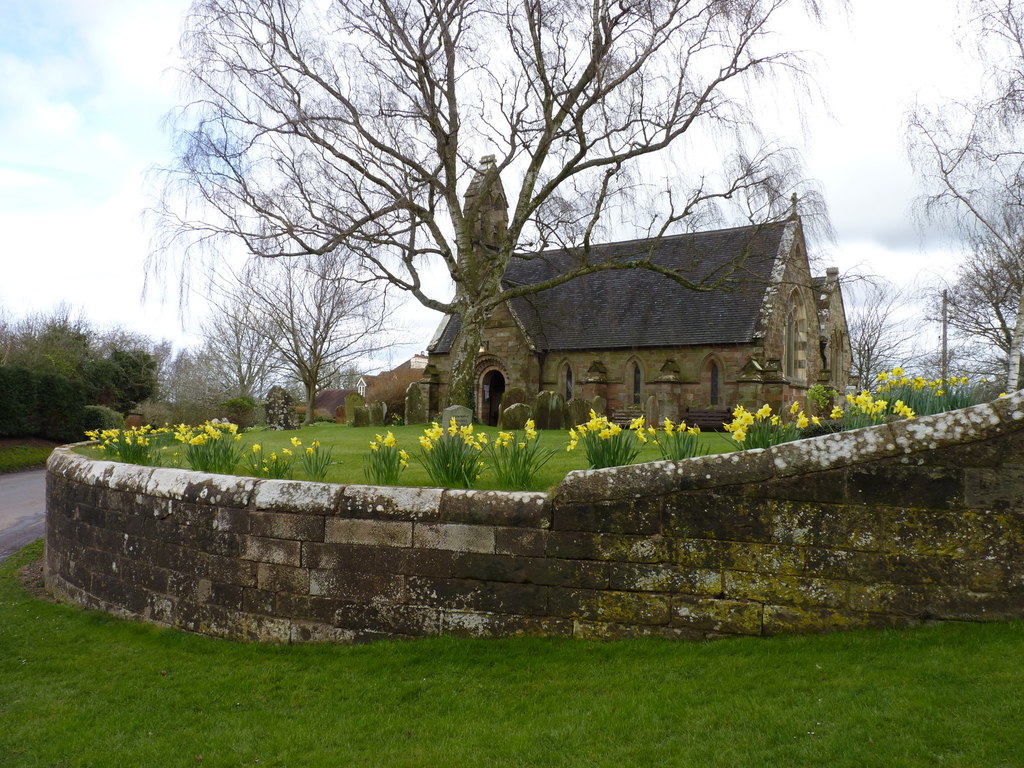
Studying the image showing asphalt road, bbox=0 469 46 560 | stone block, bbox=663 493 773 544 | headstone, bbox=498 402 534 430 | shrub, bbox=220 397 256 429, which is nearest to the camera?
stone block, bbox=663 493 773 544

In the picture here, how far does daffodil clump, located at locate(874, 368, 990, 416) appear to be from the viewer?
6748mm

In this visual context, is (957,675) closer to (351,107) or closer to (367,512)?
(367,512)

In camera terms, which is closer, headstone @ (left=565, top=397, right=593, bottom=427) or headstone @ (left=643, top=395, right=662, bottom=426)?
headstone @ (left=565, top=397, right=593, bottom=427)

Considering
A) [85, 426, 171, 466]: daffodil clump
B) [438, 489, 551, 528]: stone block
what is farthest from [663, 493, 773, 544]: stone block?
[85, 426, 171, 466]: daffodil clump

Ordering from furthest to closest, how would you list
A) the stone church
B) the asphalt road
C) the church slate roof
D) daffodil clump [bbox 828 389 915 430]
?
the church slate roof, the stone church, the asphalt road, daffodil clump [bbox 828 389 915 430]

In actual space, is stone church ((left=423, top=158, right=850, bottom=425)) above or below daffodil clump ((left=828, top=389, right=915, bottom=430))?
above

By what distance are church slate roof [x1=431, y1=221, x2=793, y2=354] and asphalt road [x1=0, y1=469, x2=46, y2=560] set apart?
46.8 ft

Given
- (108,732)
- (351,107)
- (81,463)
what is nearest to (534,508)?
(108,732)

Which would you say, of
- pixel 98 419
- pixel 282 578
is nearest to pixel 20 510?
pixel 282 578

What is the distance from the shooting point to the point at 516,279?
3020 centimetres

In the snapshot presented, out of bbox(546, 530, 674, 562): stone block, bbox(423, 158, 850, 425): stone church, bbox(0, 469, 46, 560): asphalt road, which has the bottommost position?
bbox(0, 469, 46, 560): asphalt road

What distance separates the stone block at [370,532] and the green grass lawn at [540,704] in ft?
2.55

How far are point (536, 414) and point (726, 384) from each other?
8.04 meters

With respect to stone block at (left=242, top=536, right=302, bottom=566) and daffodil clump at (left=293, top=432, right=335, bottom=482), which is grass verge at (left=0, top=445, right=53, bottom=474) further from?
stone block at (left=242, top=536, right=302, bottom=566)
